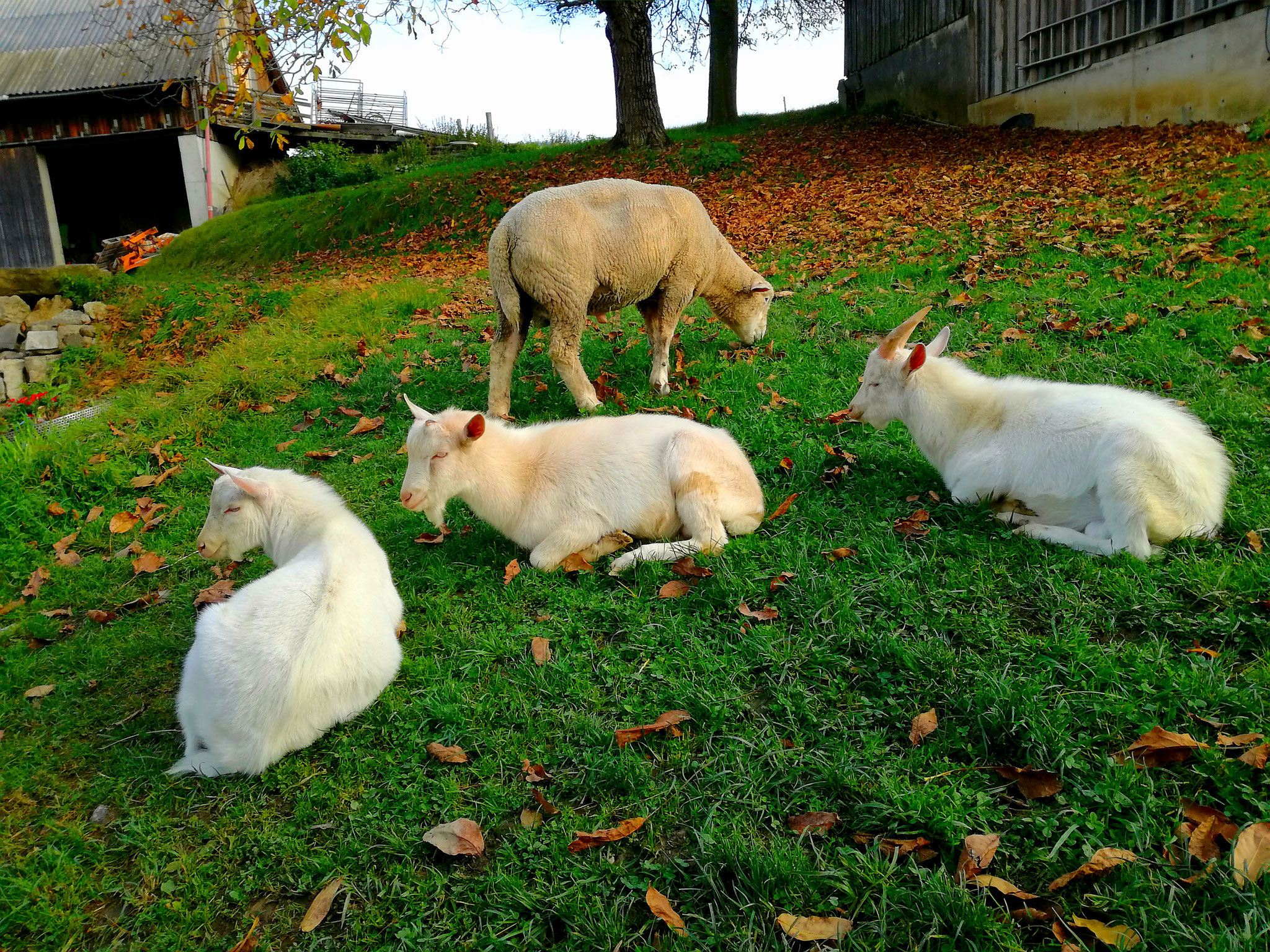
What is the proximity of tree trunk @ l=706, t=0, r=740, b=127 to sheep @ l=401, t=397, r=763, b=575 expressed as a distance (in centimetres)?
2146

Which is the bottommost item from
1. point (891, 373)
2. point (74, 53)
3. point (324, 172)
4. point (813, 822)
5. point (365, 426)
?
point (813, 822)

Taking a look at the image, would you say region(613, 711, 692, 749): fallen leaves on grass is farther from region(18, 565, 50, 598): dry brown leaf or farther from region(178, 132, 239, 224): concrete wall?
region(178, 132, 239, 224): concrete wall

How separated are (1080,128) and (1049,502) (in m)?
15.5

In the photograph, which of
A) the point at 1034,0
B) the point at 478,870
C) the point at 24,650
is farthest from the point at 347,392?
the point at 1034,0

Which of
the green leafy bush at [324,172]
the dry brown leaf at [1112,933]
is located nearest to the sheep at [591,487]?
the dry brown leaf at [1112,933]

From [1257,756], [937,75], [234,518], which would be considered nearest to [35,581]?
[234,518]

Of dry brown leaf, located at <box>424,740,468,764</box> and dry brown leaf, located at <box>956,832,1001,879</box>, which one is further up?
dry brown leaf, located at <box>956,832,1001,879</box>

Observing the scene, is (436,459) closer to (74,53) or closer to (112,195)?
(74,53)

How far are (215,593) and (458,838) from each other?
3120 mm

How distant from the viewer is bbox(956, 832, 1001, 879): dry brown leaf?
2.59 meters

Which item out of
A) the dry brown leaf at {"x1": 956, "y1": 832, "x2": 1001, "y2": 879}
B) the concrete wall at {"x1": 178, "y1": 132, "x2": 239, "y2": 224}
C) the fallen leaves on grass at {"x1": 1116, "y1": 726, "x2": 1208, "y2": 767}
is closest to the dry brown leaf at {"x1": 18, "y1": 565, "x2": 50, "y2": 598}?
the dry brown leaf at {"x1": 956, "y1": 832, "x2": 1001, "y2": 879}

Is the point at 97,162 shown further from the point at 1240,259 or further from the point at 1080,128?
the point at 1240,259

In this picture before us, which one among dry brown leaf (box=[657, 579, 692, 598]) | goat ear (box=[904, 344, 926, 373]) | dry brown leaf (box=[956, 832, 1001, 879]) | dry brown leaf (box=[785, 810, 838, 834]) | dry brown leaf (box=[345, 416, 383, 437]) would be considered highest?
goat ear (box=[904, 344, 926, 373])

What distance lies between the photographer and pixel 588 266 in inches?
286
